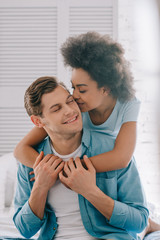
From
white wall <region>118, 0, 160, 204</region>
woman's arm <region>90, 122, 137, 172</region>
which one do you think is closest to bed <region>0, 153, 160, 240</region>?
woman's arm <region>90, 122, 137, 172</region>

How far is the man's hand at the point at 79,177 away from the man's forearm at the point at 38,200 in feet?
0.37

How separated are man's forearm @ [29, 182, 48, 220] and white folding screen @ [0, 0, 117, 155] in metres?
1.95

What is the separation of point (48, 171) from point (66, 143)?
0.59 feet

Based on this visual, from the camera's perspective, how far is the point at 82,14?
3277mm

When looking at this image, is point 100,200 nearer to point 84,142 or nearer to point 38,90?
point 84,142

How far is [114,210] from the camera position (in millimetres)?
1284

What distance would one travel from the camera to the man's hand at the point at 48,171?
4.41 feet

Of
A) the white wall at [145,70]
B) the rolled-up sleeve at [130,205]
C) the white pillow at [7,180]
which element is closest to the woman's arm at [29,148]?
the rolled-up sleeve at [130,205]

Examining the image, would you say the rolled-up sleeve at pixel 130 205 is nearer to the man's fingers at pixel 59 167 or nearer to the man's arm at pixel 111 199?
the man's arm at pixel 111 199

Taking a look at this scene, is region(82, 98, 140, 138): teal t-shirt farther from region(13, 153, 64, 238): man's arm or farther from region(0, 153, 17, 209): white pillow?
region(0, 153, 17, 209): white pillow

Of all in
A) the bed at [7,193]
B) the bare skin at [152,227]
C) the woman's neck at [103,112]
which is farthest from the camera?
the bed at [7,193]

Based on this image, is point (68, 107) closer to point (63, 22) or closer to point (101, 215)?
point (101, 215)

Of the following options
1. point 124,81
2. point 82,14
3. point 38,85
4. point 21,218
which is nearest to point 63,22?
point 82,14

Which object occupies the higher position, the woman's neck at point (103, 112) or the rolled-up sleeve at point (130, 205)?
the woman's neck at point (103, 112)
